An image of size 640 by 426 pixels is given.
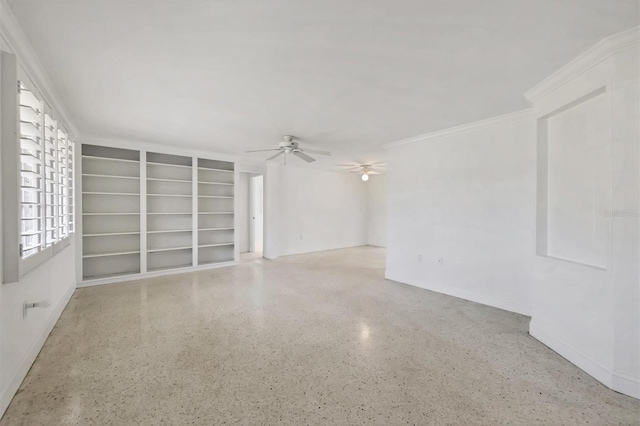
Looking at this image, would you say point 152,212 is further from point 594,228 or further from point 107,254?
point 594,228

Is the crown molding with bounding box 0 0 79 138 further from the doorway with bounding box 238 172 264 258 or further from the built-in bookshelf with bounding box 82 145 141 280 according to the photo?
the doorway with bounding box 238 172 264 258

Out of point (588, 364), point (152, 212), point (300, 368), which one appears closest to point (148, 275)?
point (152, 212)

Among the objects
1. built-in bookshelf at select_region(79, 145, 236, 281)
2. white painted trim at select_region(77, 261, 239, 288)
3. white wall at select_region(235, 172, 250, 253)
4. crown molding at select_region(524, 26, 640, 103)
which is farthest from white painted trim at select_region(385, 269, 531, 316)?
white wall at select_region(235, 172, 250, 253)

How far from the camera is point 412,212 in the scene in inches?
172

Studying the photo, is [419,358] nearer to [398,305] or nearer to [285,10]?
[398,305]

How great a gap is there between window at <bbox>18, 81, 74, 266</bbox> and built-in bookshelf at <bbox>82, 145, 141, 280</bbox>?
5.88 feet

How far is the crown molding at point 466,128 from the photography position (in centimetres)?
313

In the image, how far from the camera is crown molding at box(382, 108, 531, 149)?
3135 millimetres

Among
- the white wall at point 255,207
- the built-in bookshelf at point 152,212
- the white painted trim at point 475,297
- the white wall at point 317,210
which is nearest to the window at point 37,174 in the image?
the built-in bookshelf at point 152,212

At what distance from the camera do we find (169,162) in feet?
17.2

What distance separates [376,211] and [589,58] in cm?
675

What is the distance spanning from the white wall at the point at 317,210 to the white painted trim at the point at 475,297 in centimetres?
336

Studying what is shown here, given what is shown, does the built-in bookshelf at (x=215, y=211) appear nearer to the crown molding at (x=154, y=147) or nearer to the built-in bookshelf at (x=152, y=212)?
the built-in bookshelf at (x=152, y=212)

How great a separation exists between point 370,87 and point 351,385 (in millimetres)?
2477
